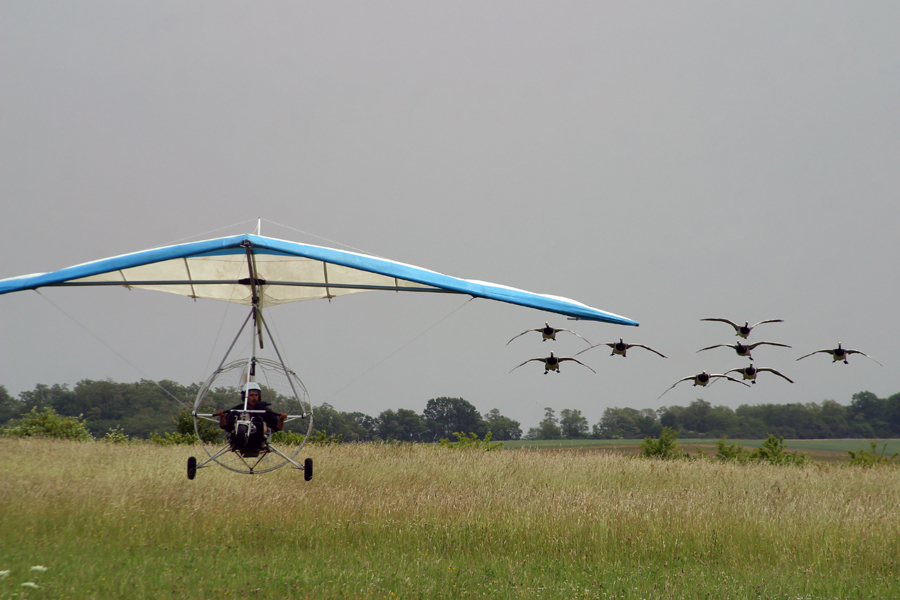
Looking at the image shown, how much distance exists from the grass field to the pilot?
1.03 meters

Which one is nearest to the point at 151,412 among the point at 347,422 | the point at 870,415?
the point at 347,422

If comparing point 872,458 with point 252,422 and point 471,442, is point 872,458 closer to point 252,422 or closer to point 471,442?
point 471,442

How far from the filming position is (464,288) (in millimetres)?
8523

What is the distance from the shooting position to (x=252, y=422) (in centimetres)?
906

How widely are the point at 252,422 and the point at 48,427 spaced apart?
1515 centimetres

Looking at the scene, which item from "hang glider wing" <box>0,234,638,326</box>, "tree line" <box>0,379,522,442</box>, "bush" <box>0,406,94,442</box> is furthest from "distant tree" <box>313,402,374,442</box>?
"hang glider wing" <box>0,234,638,326</box>

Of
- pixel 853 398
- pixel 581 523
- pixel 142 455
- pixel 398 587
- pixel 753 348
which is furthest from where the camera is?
pixel 853 398

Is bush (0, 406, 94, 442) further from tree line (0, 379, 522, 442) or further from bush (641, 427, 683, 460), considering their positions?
bush (641, 427, 683, 460)

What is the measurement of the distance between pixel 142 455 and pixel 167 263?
245 inches

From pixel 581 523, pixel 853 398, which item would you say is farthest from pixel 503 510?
pixel 853 398

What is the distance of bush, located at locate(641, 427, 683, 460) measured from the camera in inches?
790

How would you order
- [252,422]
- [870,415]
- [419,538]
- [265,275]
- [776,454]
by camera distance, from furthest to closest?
[870,415] < [776,454] < [265,275] < [252,422] < [419,538]

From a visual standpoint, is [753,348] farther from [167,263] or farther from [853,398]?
[853,398]

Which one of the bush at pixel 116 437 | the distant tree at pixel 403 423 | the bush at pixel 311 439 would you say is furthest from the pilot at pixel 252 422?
the distant tree at pixel 403 423
